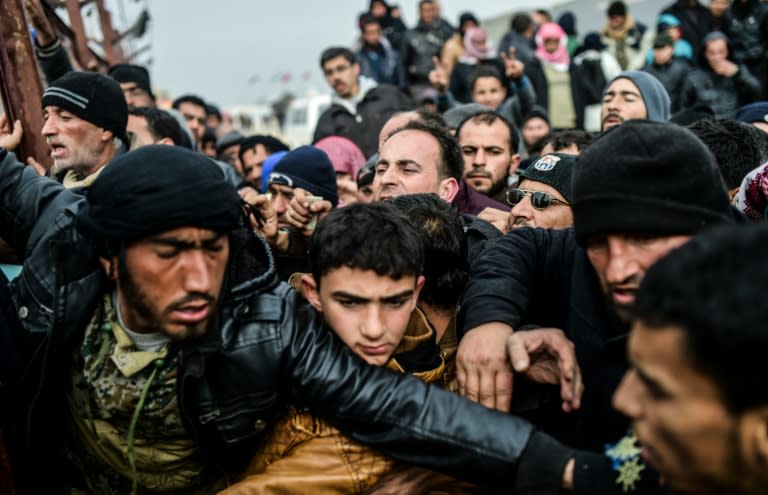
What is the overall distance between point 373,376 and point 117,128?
254 cm

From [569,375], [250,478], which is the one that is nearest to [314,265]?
[250,478]

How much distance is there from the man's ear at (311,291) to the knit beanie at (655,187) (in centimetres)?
102

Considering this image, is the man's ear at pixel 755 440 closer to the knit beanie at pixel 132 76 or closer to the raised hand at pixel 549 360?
the raised hand at pixel 549 360

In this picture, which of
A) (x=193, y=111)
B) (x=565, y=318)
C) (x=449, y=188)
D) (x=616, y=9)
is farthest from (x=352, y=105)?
(x=565, y=318)

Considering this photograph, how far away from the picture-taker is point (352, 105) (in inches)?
319

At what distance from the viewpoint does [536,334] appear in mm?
2354

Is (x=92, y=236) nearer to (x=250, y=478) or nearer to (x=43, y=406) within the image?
(x=43, y=406)

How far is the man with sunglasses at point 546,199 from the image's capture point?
372cm

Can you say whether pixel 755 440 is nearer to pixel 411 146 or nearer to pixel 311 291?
pixel 311 291

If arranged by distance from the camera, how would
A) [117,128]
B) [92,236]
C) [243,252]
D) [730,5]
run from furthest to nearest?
[730,5] → [117,128] → [243,252] → [92,236]

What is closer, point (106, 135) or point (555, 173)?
point (555, 173)

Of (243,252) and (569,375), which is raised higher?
(243,252)

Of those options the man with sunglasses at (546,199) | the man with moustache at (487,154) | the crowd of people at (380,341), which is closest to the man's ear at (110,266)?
the crowd of people at (380,341)

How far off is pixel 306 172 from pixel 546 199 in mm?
1812
